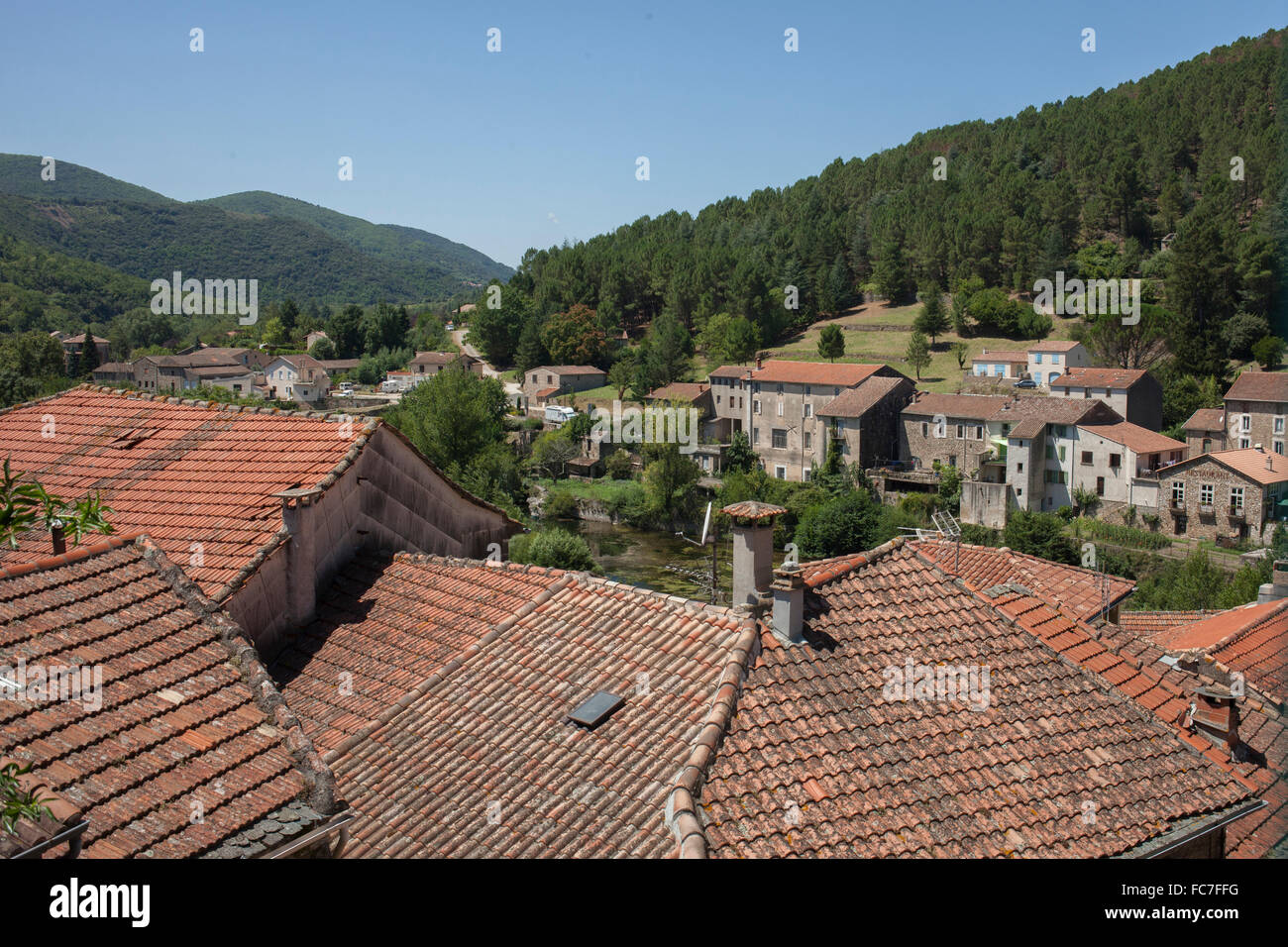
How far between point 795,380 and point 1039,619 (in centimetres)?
4932

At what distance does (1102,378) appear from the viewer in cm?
5125

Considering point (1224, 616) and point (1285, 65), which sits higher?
point (1285, 65)

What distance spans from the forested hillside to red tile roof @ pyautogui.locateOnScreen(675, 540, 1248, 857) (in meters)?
59.5

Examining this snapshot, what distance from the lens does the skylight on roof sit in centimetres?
721

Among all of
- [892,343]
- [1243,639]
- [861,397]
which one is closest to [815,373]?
[861,397]

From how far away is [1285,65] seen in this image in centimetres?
226

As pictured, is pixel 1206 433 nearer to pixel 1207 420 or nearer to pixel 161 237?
pixel 1207 420

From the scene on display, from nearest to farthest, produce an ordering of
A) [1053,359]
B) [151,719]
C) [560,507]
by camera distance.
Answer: [151,719] → [560,507] → [1053,359]

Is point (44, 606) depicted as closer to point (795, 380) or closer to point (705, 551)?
point (705, 551)

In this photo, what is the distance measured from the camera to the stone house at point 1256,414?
1722 inches

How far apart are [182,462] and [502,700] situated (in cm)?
506

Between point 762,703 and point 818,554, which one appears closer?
point 762,703

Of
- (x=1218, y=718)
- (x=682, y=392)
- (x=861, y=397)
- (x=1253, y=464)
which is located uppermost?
(x=682, y=392)
